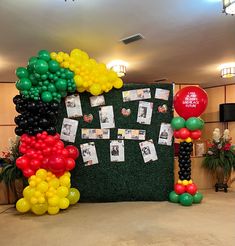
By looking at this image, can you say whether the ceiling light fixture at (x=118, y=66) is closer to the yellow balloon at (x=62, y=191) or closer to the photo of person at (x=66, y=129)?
the photo of person at (x=66, y=129)

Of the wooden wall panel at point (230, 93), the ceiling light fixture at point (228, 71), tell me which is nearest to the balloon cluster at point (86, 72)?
the ceiling light fixture at point (228, 71)

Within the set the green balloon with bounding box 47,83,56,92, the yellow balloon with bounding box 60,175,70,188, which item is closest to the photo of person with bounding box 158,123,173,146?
the yellow balloon with bounding box 60,175,70,188

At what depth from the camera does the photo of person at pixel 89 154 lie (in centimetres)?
380

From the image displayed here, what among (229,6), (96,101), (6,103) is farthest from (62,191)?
(6,103)

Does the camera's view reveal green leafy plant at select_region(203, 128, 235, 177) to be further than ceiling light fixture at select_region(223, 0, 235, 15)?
Yes

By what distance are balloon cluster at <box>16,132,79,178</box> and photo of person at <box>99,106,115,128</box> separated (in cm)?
72

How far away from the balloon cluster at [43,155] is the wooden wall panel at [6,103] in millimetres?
3984

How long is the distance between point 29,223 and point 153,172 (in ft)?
6.34

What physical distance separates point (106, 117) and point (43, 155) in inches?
43.9

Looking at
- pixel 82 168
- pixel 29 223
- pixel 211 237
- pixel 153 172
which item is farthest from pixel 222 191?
pixel 29 223

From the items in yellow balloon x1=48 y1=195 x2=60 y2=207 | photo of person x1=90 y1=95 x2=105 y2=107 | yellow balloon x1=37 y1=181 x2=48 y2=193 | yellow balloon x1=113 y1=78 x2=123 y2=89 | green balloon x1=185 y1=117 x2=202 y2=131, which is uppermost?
yellow balloon x1=113 y1=78 x2=123 y2=89

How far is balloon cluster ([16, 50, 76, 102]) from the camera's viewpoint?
3246mm

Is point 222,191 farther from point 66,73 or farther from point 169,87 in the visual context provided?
point 66,73

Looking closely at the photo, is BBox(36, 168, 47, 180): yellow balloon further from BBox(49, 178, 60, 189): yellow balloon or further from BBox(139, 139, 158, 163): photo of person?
BBox(139, 139, 158, 163): photo of person
